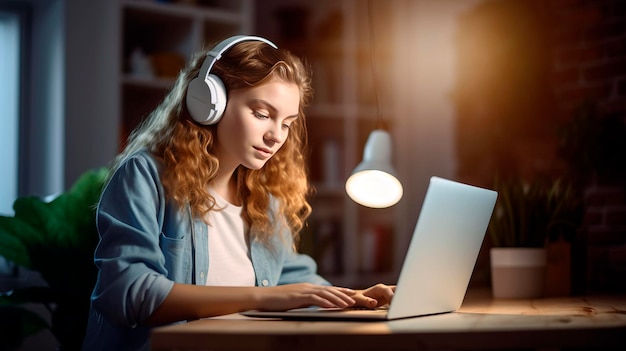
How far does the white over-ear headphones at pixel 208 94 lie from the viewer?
1.43 m

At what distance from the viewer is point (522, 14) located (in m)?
3.17

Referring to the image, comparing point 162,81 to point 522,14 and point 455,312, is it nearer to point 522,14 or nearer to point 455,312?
point 522,14

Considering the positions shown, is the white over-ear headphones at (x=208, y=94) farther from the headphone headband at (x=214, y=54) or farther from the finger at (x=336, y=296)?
the finger at (x=336, y=296)

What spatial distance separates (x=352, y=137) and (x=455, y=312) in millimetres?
2669

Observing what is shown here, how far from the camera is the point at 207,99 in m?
1.44

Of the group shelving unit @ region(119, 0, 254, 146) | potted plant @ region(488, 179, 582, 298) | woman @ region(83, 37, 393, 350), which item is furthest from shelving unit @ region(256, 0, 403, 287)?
woman @ region(83, 37, 393, 350)

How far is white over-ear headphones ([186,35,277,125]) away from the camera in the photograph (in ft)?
4.70

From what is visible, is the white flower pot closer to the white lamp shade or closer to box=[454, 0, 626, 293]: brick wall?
box=[454, 0, 626, 293]: brick wall

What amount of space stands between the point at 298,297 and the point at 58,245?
1080mm

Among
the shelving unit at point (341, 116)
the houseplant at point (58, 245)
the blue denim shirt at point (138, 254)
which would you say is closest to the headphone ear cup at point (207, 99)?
the blue denim shirt at point (138, 254)

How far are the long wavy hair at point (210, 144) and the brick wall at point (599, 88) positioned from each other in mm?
1358

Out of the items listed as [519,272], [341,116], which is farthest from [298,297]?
[341,116]

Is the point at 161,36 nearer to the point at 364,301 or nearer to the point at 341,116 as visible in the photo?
the point at 341,116

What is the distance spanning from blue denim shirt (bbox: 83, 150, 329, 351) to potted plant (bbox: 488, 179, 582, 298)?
65 centimetres
